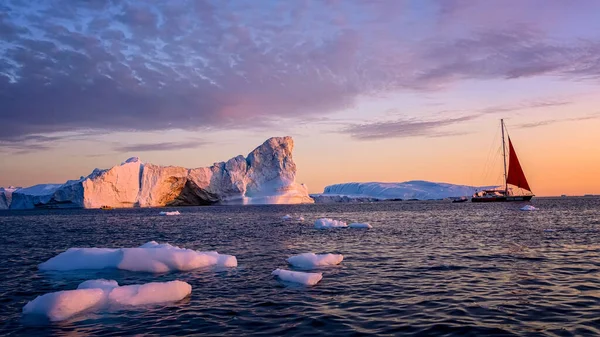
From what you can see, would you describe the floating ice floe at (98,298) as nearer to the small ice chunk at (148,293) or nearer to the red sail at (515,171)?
the small ice chunk at (148,293)

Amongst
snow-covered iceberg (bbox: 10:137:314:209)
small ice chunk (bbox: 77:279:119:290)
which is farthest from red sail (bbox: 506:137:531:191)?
small ice chunk (bbox: 77:279:119:290)

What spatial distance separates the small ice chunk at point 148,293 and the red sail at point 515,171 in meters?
88.2

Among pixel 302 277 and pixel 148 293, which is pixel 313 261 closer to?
pixel 302 277

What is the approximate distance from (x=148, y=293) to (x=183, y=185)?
317 ft

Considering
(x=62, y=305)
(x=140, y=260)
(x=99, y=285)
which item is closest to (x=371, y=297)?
(x=99, y=285)

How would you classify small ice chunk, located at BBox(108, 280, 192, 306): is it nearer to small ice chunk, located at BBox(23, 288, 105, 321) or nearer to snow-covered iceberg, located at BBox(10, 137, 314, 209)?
small ice chunk, located at BBox(23, 288, 105, 321)

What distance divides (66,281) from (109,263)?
199 centimetres

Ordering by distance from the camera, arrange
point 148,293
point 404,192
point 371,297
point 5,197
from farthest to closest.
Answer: point 404,192 → point 5,197 → point 371,297 → point 148,293

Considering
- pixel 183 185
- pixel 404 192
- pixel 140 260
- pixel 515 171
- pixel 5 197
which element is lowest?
pixel 140 260

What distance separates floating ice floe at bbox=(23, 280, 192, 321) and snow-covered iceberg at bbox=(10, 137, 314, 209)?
80.8m

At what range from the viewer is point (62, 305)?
30.9 ft

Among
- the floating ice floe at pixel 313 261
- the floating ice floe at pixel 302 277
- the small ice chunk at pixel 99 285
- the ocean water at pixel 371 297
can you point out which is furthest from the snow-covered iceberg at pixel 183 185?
the floating ice floe at pixel 302 277

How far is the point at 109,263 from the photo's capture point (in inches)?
605

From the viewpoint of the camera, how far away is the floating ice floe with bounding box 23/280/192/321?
9.43m
